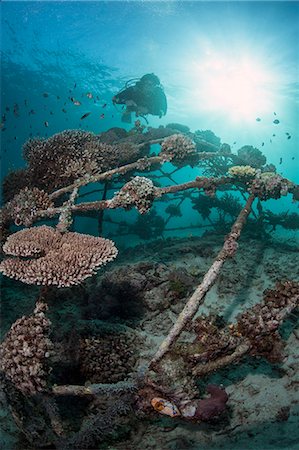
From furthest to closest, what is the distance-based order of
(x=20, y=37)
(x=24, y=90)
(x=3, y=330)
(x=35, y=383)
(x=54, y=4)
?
(x=24, y=90) → (x=20, y=37) → (x=54, y=4) → (x=3, y=330) → (x=35, y=383)

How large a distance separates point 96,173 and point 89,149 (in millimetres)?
828

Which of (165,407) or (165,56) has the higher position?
(165,56)

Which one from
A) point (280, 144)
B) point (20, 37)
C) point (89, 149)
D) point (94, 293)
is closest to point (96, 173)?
point (89, 149)

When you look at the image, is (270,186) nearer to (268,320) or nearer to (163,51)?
(268,320)

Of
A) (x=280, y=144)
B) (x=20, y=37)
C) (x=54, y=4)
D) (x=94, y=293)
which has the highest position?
(x=280, y=144)

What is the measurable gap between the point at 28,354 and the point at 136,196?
381 centimetres

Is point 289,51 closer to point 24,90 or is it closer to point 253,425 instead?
point 253,425

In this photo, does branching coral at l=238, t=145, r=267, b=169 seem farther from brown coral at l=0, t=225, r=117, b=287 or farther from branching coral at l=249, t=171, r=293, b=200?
brown coral at l=0, t=225, r=117, b=287

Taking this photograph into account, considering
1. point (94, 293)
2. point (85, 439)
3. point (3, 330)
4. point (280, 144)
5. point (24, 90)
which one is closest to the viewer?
point (85, 439)

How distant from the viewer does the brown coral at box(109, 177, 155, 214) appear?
692cm

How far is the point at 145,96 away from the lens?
13.9 meters

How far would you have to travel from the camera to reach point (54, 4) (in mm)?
27594

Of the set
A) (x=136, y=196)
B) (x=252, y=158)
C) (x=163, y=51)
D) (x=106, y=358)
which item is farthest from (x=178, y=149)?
(x=163, y=51)

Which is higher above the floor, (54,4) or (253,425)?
(54,4)
